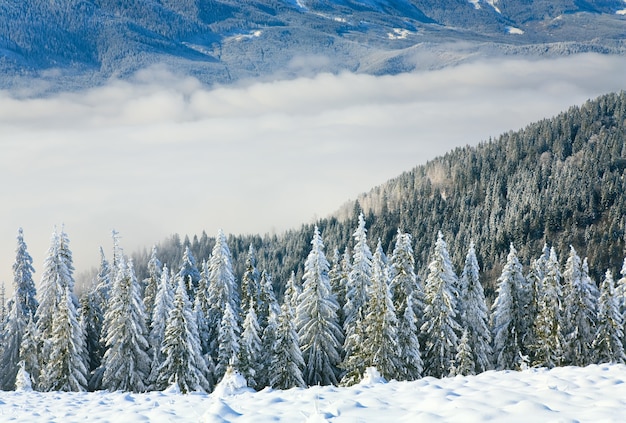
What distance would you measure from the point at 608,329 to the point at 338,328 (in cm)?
1802

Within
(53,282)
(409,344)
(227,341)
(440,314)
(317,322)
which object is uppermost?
(440,314)

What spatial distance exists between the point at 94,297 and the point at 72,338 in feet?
30.3

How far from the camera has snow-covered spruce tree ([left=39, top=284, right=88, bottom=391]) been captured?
40375 mm

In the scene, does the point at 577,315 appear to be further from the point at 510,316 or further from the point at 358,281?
the point at 358,281

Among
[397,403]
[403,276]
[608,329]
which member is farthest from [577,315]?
[397,403]

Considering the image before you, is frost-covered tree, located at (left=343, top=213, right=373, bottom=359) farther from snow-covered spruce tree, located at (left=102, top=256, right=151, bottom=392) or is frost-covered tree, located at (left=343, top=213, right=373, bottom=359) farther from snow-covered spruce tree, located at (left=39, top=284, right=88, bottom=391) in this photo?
snow-covered spruce tree, located at (left=39, top=284, right=88, bottom=391)

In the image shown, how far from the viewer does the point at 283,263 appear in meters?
199

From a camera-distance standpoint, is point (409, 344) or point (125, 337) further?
point (125, 337)

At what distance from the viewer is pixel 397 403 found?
1443cm

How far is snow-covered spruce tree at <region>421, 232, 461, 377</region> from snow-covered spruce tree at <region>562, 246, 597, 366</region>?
770cm

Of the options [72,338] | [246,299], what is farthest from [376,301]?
[72,338]

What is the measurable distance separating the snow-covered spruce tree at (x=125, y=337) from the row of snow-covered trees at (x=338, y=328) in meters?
0.09

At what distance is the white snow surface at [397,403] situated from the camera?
42.8 feet

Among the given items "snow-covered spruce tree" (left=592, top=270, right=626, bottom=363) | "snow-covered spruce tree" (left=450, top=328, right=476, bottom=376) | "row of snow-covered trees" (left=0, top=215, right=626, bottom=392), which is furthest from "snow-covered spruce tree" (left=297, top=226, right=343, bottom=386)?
"snow-covered spruce tree" (left=592, top=270, right=626, bottom=363)
